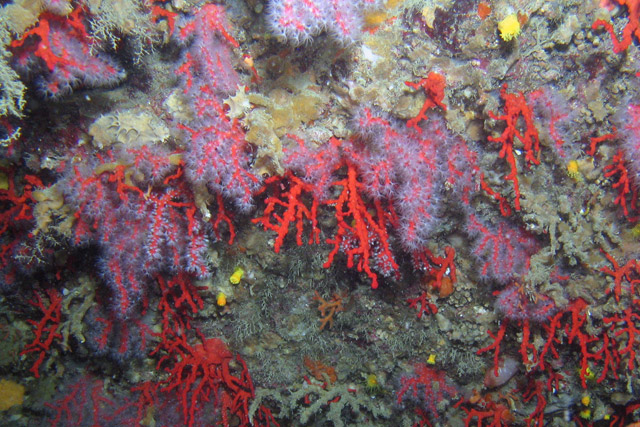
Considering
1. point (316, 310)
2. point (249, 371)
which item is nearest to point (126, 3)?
point (316, 310)

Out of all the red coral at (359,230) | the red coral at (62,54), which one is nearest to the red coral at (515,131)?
the red coral at (359,230)

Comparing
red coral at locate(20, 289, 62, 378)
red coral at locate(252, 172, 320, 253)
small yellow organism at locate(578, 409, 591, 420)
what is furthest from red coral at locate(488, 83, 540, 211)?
red coral at locate(20, 289, 62, 378)

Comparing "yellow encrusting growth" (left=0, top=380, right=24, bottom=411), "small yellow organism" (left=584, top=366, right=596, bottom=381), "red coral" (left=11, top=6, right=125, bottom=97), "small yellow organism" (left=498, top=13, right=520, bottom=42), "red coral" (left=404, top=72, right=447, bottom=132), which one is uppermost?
"small yellow organism" (left=498, top=13, right=520, bottom=42)

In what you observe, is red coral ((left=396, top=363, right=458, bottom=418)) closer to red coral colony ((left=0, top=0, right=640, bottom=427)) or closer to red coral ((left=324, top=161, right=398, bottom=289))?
red coral colony ((left=0, top=0, right=640, bottom=427))

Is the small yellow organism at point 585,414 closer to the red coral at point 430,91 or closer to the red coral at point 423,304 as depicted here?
the red coral at point 423,304

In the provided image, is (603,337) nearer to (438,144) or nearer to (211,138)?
(438,144)
